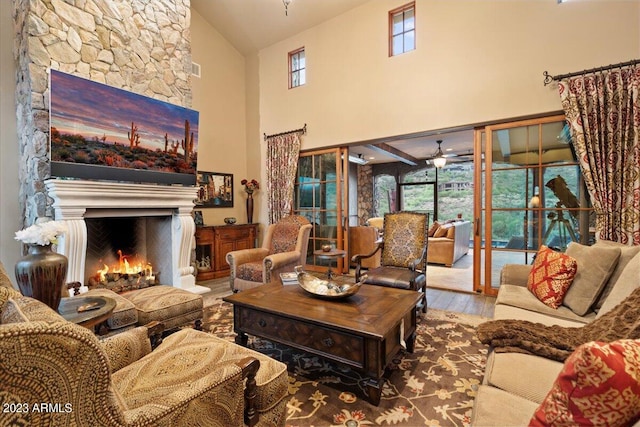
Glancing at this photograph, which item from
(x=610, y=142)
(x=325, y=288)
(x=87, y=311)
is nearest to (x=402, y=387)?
(x=325, y=288)

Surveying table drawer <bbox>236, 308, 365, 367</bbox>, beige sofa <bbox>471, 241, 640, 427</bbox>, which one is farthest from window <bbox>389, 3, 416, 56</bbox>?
table drawer <bbox>236, 308, 365, 367</bbox>

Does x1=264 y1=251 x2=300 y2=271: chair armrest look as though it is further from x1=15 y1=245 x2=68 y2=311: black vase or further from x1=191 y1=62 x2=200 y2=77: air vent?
x1=191 y1=62 x2=200 y2=77: air vent

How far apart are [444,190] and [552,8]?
255 inches

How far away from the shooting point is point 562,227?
3258 mm

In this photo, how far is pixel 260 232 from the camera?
5703mm

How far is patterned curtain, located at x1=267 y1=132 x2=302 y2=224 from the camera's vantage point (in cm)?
512

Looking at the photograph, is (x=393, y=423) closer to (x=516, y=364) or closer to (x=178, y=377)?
(x=516, y=364)

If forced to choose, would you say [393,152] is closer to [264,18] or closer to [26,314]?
[264,18]

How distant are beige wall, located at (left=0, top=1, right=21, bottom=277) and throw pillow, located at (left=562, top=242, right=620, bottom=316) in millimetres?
5088

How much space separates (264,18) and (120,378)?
534 centimetres

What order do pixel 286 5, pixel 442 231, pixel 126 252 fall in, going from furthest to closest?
pixel 442 231 → pixel 286 5 → pixel 126 252

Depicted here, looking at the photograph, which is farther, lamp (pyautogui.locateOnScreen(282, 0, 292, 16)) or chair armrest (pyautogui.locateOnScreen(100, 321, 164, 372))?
lamp (pyautogui.locateOnScreen(282, 0, 292, 16))

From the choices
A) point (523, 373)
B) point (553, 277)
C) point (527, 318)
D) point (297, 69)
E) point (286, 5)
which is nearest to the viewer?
point (523, 373)

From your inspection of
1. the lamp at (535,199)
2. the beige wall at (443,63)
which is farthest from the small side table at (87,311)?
the lamp at (535,199)
